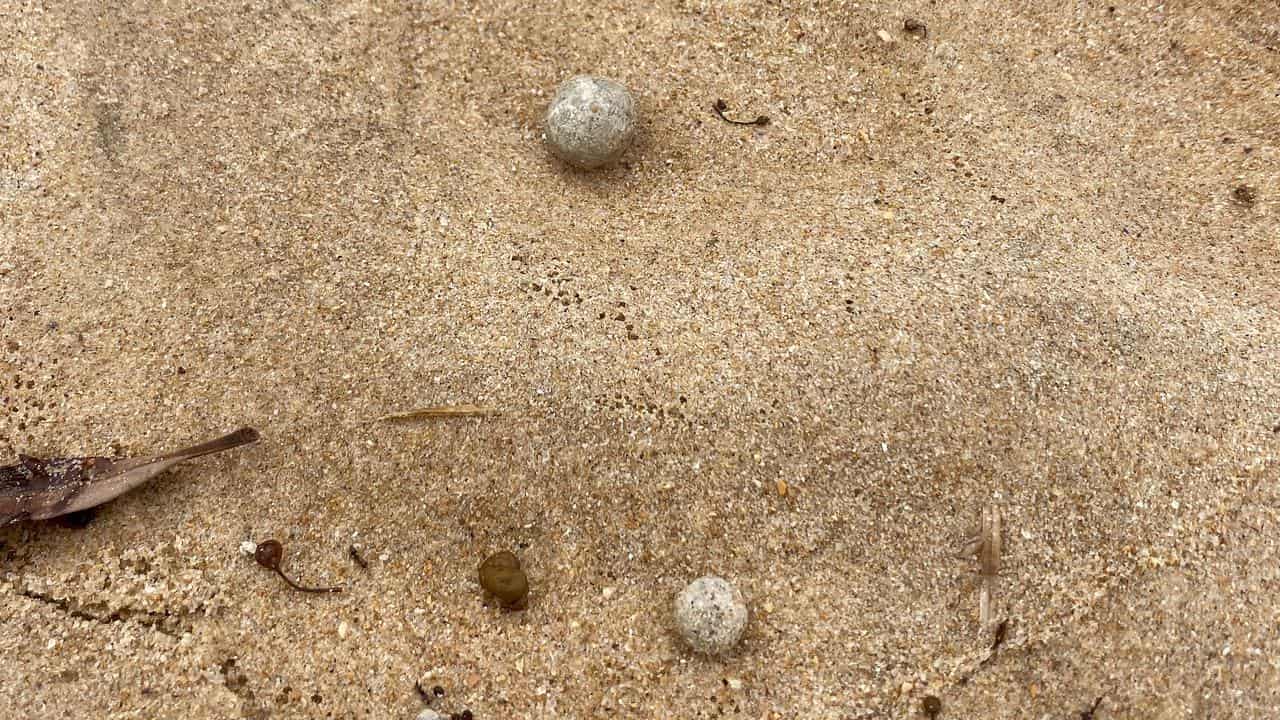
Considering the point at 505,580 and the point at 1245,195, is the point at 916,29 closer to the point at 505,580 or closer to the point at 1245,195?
the point at 1245,195

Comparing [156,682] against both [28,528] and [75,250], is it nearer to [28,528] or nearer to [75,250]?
[28,528]

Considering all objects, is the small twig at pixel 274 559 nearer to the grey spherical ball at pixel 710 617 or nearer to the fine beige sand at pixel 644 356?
Answer: the fine beige sand at pixel 644 356

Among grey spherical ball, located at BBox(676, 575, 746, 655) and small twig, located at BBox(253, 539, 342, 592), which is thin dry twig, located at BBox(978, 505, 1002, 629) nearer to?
grey spherical ball, located at BBox(676, 575, 746, 655)

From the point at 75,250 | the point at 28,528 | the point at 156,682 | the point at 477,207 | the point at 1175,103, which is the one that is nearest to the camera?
the point at 156,682

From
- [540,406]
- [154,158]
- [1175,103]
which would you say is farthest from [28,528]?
[1175,103]

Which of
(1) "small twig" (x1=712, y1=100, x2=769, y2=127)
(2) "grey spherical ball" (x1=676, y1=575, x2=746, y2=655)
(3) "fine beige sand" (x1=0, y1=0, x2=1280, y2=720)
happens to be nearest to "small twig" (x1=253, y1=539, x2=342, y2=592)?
(3) "fine beige sand" (x1=0, y1=0, x2=1280, y2=720)

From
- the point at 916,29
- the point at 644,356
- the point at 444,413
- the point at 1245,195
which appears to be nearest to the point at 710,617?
the point at 644,356

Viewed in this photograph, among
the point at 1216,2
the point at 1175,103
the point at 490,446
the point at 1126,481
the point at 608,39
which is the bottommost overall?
the point at 490,446
